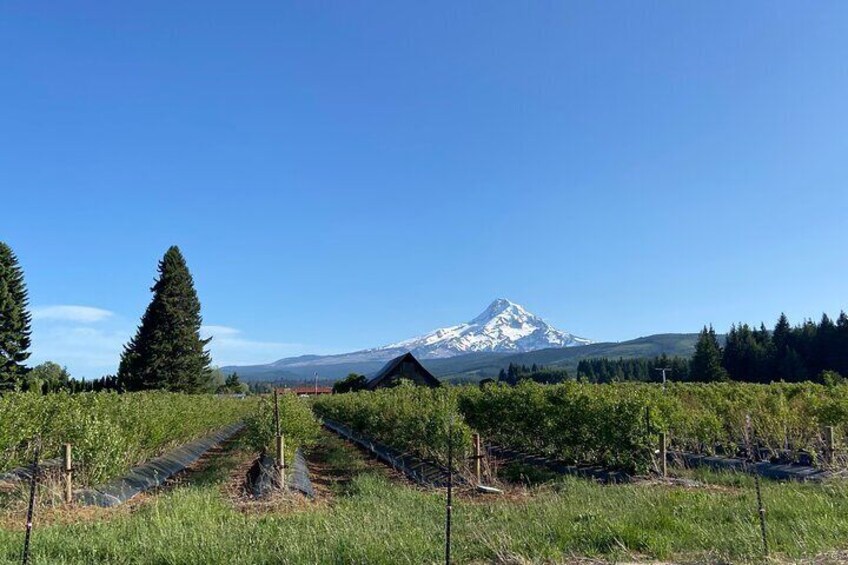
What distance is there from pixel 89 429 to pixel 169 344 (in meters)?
45.1

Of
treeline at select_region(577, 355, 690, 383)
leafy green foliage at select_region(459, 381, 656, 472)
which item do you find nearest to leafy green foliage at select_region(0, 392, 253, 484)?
leafy green foliage at select_region(459, 381, 656, 472)

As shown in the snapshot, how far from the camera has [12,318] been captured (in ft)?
157

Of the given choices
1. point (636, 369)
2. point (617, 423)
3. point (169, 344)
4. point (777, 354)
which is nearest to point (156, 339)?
point (169, 344)

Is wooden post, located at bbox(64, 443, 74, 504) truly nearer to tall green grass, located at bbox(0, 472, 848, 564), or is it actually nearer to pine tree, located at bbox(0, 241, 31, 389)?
tall green grass, located at bbox(0, 472, 848, 564)

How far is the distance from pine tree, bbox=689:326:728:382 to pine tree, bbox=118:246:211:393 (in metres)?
54.6

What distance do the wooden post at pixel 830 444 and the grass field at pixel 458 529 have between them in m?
4.73

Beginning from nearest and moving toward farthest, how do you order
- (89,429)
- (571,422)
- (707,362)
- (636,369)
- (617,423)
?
(89,429) → (617,423) → (571,422) → (707,362) → (636,369)

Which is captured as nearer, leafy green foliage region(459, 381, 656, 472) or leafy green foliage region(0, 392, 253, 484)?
leafy green foliage region(0, 392, 253, 484)

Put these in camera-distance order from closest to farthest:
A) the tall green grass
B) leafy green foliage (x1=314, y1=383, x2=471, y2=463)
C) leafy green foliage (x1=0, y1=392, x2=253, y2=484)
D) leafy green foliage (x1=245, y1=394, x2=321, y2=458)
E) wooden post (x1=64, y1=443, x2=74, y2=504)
Answer: 1. the tall green grass
2. wooden post (x1=64, y1=443, x2=74, y2=504)
3. leafy green foliage (x1=0, y1=392, x2=253, y2=484)
4. leafy green foliage (x1=314, y1=383, x2=471, y2=463)
5. leafy green foliage (x1=245, y1=394, x2=321, y2=458)

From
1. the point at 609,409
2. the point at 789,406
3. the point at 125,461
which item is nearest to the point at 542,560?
the point at 609,409

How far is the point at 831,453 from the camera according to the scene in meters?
13.2

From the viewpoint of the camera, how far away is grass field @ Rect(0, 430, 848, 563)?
18.5 feet

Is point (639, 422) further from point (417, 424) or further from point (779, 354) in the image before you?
point (779, 354)

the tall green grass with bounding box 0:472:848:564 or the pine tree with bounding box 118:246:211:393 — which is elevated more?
the pine tree with bounding box 118:246:211:393
